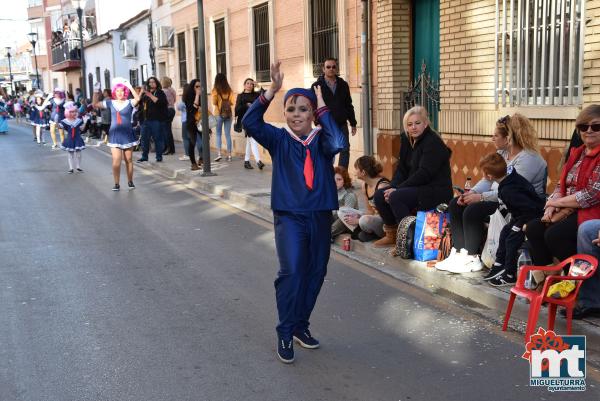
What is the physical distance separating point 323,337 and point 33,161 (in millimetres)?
16452

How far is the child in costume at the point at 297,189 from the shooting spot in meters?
4.82

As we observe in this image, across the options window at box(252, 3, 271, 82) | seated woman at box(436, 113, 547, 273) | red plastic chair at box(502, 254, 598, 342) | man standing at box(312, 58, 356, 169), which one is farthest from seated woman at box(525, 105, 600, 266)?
window at box(252, 3, 271, 82)

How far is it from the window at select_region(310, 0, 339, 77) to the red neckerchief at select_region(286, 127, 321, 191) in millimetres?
9215

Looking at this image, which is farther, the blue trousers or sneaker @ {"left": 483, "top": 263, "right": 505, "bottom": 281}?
sneaker @ {"left": 483, "top": 263, "right": 505, "bottom": 281}

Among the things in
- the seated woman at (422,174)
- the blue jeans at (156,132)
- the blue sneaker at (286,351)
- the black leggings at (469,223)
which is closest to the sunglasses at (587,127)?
the black leggings at (469,223)

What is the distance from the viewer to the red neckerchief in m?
4.83

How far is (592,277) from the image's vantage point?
5.27 m

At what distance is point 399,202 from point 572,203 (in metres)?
2.11

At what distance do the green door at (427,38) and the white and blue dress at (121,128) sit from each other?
5.08m

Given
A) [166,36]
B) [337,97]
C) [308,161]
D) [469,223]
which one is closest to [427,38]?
[337,97]

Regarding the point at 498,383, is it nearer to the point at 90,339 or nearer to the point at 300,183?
the point at 300,183

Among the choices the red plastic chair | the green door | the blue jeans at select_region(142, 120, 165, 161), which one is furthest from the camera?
the blue jeans at select_region(142, 120, 165, 161)

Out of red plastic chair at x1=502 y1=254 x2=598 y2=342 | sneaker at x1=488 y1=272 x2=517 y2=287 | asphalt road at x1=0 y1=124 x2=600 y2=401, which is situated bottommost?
asphalt road at x1=0 y1=124 x2=600 y2=401

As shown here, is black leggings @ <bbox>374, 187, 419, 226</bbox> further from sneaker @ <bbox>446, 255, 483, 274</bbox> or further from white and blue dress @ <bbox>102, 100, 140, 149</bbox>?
white and blue dress @ <bbox>102, 100, 140, 149</bbox>
